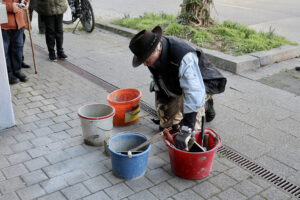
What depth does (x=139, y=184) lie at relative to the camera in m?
3.41

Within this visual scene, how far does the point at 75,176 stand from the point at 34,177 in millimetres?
406

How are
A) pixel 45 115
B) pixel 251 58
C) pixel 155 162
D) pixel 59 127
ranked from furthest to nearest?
pixel 251 58
pixel 45 115
pixel 59 127
pixel 155 162

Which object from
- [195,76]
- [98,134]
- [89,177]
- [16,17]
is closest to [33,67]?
[16,17]

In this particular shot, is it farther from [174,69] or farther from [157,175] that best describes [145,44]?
[157,175]

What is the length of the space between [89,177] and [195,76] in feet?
4.76

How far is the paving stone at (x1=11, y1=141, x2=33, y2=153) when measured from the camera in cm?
395

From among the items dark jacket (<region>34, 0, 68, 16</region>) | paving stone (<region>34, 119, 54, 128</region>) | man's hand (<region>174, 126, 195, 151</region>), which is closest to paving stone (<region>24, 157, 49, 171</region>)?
paving stone (<region>34, 119, 54, 128</region>)

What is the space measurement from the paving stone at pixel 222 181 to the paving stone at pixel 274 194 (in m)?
0.31

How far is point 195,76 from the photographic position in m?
3.22

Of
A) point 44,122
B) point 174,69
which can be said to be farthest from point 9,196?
point 174,69

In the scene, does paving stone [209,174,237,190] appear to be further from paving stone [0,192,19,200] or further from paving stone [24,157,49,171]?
paving stone [0,192,19,200]

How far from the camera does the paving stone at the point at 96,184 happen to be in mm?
3340

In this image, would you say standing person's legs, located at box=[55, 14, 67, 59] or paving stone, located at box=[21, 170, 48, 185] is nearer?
paving stone, located at box=[21, 170, 48, 185]

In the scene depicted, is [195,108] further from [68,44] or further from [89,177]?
[68,44]
